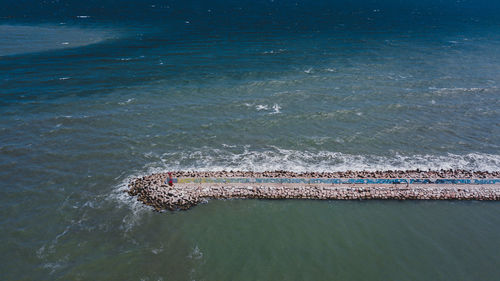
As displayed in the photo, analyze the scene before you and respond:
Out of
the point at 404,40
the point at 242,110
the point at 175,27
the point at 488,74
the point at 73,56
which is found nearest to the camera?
the point at 242,110

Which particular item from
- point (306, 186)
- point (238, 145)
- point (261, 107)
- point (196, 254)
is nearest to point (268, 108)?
point (261, 107)

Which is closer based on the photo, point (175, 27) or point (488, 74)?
point (488, 74)

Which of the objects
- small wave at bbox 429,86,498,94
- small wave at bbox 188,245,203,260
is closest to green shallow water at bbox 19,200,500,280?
small wave at bbox 188,245,203,260

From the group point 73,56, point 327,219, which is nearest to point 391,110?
point 327,219

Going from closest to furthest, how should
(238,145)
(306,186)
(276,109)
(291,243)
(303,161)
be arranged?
(291,243) → (306,186) → (303,161) → (238,145) → (276,109)

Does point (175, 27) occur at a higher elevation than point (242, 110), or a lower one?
higher

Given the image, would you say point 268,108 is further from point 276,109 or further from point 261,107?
point 276,109

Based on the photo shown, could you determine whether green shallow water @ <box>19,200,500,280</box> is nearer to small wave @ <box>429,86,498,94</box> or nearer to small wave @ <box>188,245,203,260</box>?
small wave @ <box>188,245,203,260</box>

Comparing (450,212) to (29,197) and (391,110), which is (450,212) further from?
(29,197)
